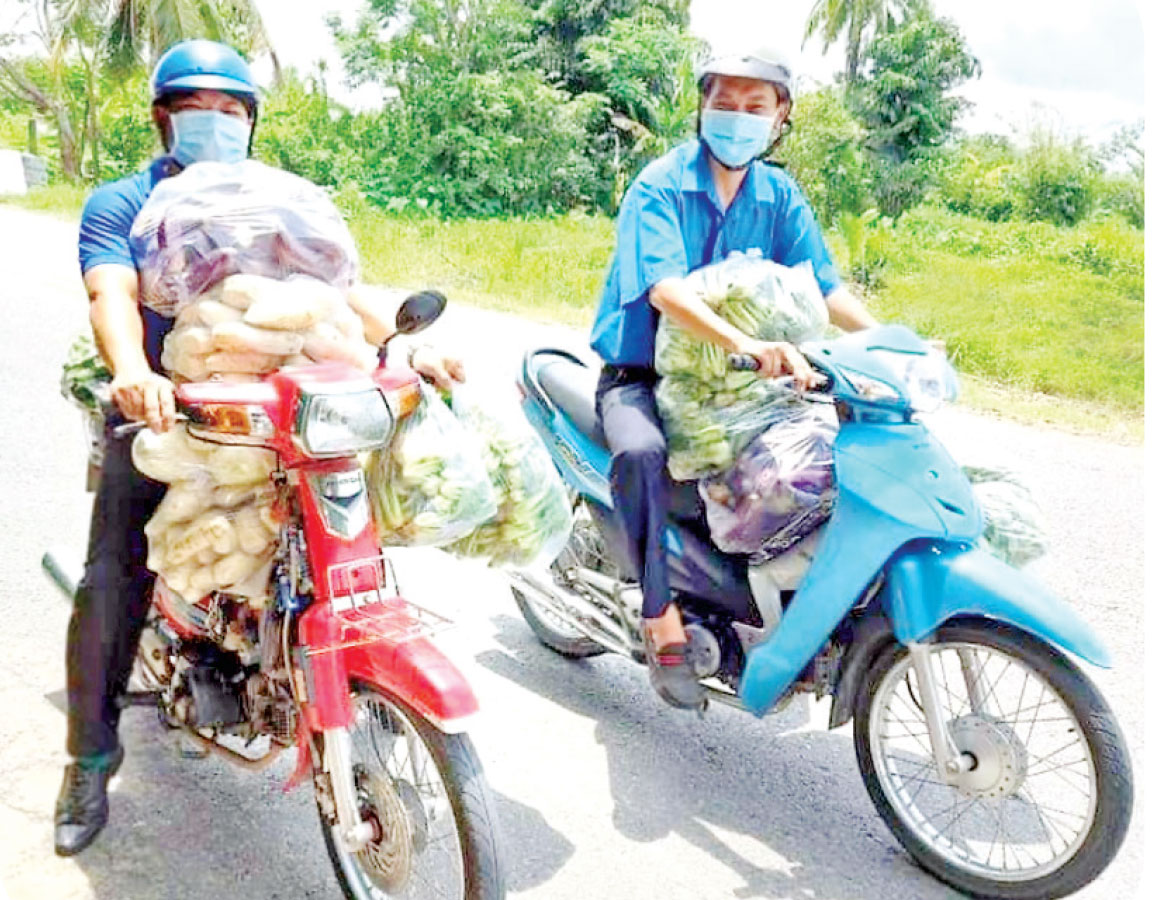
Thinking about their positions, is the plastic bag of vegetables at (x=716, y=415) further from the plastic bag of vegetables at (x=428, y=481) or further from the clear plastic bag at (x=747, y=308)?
the plastic bag of vegetables at (x=428, y=481)

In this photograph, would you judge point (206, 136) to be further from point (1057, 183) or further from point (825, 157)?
point (1057, 183)

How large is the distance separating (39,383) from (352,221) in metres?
12.4

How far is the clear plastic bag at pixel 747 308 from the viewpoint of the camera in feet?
10.0

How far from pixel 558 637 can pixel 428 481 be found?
5.40 feet

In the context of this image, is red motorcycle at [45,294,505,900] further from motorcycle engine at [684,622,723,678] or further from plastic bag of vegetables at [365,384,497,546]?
motorcycle engine at [684,622,723,678]

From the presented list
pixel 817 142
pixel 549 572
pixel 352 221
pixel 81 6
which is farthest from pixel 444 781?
pixel 81 6

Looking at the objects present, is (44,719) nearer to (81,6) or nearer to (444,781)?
(444,781)

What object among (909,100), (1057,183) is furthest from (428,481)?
(1057,183)

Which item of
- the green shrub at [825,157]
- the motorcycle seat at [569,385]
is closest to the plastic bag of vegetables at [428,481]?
the motorcycle seat at [569,385]

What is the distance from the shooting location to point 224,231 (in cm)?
245

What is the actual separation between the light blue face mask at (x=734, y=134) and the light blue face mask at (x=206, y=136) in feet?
4.17

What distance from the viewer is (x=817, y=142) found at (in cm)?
2136

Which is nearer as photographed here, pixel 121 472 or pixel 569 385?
pixel 121 472

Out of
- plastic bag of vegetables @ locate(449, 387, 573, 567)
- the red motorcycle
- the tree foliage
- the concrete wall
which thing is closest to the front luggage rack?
the red motorcycle
